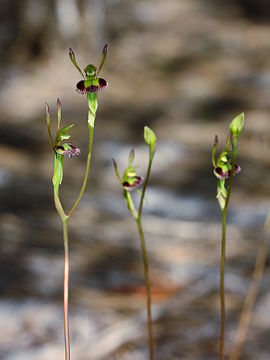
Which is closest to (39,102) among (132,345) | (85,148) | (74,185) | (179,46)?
(85,148)

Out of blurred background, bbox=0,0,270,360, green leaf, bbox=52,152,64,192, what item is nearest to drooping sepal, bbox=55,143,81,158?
green leaf, bbox=52,152,64,192

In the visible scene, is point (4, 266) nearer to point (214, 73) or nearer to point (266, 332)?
point (266, 332)

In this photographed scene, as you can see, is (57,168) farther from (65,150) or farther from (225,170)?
(225,170)

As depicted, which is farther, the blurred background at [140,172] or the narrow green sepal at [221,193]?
the blurred background at [140,172]

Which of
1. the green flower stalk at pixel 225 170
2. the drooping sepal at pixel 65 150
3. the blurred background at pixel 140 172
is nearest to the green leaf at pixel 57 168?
the drooping sepal at pixel 65 150

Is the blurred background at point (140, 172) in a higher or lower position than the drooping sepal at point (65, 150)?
higher

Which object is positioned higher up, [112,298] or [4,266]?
[4,266]

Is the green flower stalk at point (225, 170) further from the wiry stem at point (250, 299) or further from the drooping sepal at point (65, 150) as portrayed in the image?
the wiry stem at point (250, 299)

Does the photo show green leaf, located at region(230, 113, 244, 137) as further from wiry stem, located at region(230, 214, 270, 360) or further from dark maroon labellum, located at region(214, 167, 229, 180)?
wiry stem, located at region(230, 214, 270, 360)

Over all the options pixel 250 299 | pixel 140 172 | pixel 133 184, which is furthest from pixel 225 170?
pixel 140 172
